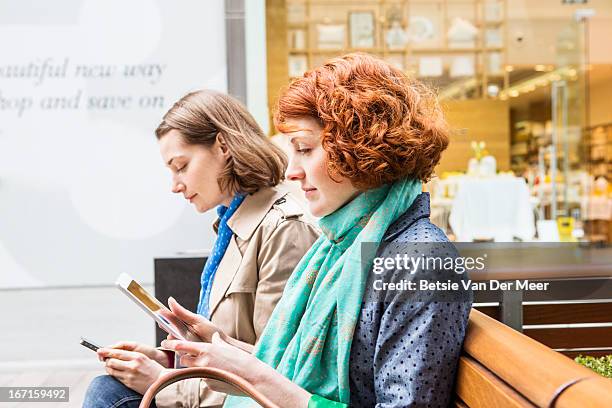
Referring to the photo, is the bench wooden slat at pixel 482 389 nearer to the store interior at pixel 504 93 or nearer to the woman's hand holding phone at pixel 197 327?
the woman's hand holding phone at pixel 197 327

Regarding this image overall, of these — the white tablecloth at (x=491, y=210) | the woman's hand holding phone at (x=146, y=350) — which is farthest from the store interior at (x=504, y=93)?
the woman's hand holding phone at (x=146, y=350)

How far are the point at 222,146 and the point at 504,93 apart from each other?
21.3 ft

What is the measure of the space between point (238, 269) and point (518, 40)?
6598 millimetres

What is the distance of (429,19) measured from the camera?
7152 mm

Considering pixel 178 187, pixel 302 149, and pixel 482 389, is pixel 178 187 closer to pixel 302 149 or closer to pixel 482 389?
pixel 302 149

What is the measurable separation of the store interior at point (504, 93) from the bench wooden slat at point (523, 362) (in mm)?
5594

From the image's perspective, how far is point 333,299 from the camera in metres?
1.18

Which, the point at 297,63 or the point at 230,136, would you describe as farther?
the point at 297,63

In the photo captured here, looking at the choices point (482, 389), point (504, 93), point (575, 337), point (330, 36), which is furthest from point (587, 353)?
point (504, 93)

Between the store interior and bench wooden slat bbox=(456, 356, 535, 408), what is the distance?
5.58m

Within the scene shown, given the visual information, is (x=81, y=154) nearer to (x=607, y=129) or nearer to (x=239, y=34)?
(x=239, y=34)

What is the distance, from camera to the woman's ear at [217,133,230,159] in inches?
71.4

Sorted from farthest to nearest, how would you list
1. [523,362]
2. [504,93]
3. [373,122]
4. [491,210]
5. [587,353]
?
[504,93] < [491,210] < [587,353] < [373,122] < [523,362]

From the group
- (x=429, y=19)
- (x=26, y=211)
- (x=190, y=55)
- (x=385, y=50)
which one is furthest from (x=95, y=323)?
(x=429, y=19)
